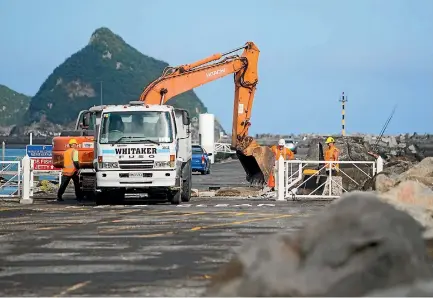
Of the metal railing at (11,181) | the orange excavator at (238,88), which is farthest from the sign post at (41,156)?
the orange excavator at (238,88)

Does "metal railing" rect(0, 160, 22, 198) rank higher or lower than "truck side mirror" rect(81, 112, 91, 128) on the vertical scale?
lower

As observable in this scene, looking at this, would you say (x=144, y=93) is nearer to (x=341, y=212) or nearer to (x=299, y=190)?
(x=299, y=190)

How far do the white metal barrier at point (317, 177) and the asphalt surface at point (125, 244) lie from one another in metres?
2.42

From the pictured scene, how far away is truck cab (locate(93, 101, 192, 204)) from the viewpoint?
2542cm

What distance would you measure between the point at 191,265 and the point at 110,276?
1.46m

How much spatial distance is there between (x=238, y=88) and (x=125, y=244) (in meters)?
23.6

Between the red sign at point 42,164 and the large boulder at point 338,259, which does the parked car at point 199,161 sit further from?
the large boulder at point 338,259

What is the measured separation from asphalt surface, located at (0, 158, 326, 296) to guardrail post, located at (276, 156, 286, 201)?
88.7 inches

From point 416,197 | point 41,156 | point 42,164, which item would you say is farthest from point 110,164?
point 41,156

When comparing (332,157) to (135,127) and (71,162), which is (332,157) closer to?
(135,127)

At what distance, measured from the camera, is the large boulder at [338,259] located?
7.96 m

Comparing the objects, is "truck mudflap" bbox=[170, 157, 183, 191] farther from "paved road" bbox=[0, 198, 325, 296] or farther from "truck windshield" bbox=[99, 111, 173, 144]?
"truck windshield" bbox=[99, 111, 173, 144]

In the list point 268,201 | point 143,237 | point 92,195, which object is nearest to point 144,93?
point 92,195

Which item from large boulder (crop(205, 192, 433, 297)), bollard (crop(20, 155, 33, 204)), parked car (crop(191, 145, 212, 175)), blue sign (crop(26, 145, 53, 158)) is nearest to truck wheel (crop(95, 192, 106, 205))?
bollard (crop(20, 155, 33, 204))
